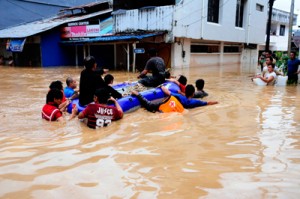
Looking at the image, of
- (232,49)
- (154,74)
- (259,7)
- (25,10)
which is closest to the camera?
(154,74)

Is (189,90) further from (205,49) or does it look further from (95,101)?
(205,49)

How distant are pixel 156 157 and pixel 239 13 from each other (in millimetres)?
23347

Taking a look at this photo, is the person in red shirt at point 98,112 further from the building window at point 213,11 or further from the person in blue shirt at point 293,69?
the building window at point 213,11

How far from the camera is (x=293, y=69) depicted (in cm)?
980

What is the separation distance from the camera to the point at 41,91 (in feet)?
30.2

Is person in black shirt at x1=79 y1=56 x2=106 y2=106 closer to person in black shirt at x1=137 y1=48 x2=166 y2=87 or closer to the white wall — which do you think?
person in black shirt at x1=137 y1=48 x2=166 y2=87

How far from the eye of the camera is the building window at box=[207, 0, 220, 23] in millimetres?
20203

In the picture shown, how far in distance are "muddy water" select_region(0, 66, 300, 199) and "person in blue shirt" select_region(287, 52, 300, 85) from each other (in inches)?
184

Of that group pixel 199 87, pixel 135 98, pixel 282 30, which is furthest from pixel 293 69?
pixel 282 30

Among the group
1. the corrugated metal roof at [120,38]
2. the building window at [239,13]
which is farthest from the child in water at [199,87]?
the building window at [239,13]

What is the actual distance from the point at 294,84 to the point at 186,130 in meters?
7.07

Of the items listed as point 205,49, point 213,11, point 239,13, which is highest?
point 239,13

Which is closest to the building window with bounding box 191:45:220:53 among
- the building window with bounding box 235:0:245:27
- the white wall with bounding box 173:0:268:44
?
the white wall with bounding box 173:0:268:44

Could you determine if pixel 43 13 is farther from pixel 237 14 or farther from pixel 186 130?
pixel 186 130
